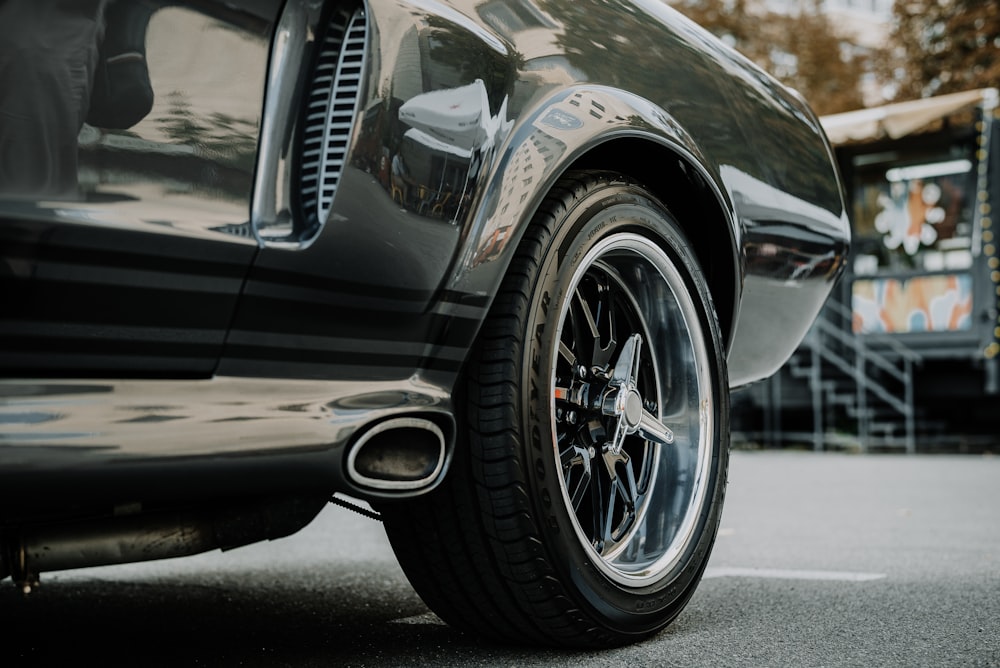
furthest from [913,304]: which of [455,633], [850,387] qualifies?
[455,633]

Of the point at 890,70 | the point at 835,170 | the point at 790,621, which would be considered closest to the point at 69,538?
the point at 790,621

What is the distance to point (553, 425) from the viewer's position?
1.87 m

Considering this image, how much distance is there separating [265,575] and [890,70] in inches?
742

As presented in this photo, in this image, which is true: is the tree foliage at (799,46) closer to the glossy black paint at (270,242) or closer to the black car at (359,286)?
the black car at (359,286)

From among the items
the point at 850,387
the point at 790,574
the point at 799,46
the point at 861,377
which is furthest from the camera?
the point at 799,46

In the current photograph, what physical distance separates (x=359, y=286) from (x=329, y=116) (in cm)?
24

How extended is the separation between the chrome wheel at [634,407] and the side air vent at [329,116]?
660 millimetres

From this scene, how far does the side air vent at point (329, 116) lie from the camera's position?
1540 mm

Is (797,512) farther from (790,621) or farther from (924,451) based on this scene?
(924,451)

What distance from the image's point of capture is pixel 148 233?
1378 mm

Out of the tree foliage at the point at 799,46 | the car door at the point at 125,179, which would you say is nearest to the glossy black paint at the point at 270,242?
the car door at the point at 125,179

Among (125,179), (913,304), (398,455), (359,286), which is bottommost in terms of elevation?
(398,455)

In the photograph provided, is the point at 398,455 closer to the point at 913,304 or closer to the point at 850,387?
the point at 913,304

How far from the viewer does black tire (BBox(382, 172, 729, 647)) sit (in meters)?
1.82
